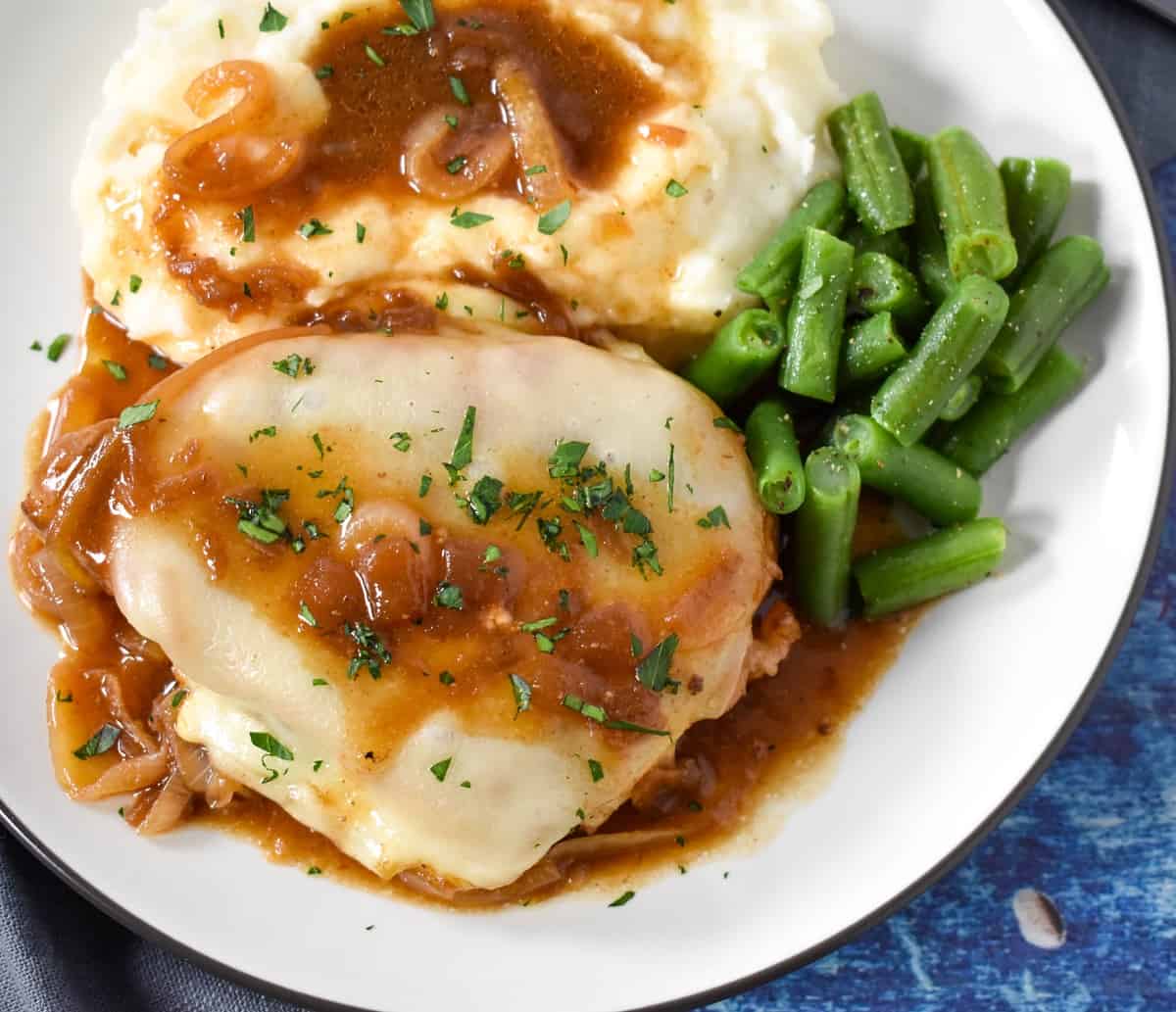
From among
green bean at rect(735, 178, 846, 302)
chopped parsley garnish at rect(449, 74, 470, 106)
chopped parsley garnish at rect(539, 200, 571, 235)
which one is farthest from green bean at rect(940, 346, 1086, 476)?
chopped parsley garnish at rect(449, 74, 470, 106)

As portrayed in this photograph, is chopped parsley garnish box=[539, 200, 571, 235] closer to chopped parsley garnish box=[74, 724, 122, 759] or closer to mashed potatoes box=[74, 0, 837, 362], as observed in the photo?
mashed potatoes box=[74, 0, 837, 362]

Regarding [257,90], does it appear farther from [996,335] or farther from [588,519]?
[996,335]

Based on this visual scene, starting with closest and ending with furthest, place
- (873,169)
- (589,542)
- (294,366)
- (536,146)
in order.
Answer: (589,542) → (294,366) → (536,146) → (873,169)

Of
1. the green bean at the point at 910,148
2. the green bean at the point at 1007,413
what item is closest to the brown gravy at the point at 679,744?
the green bean at the point at 1007,413

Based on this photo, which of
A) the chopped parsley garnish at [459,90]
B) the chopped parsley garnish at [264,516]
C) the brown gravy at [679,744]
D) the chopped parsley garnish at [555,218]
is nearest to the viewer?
the chopped parsley garnish at [264,516]

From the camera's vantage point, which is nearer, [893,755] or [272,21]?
[272,21]

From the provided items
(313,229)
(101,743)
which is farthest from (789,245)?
(101,743)

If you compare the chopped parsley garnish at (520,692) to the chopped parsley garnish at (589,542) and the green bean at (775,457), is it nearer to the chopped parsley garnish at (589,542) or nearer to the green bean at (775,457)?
the chopped parsley garnish at (589,542)

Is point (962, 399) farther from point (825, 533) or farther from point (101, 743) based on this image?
point (101, 743)
